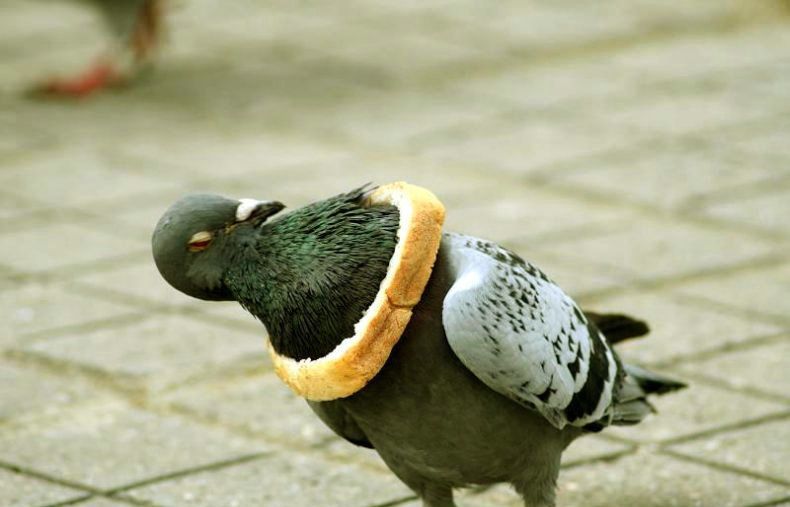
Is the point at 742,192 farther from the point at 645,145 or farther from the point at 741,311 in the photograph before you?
the point at 741,311

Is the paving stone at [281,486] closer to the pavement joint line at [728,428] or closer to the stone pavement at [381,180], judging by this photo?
the stone pavement at [381,180]

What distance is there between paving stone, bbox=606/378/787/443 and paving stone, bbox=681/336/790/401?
0.09 meters

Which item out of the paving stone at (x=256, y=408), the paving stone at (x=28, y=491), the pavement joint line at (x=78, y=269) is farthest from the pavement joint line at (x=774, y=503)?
the pavement joint line at (x=78, y=269)

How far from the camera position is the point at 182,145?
803 cm

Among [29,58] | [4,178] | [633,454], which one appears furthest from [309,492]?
[29,58]

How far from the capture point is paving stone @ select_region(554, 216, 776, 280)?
607 centimetres

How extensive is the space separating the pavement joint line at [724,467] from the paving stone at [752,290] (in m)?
1.26

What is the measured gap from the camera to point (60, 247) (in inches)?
253

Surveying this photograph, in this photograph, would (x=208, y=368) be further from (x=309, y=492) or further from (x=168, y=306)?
(x=309, y=492)

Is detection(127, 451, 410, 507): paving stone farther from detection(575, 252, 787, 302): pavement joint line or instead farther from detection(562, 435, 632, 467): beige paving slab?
detection(575, 252, 787, 302): pavement joint line

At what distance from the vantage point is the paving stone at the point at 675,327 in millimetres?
5199

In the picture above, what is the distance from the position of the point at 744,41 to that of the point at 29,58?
15.2ft

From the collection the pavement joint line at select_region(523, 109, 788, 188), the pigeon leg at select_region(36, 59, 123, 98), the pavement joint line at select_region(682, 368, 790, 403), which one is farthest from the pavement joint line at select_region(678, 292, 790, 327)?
the pigeon leg at select_region(36, 59, 123, 98)

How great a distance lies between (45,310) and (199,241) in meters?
2.64
